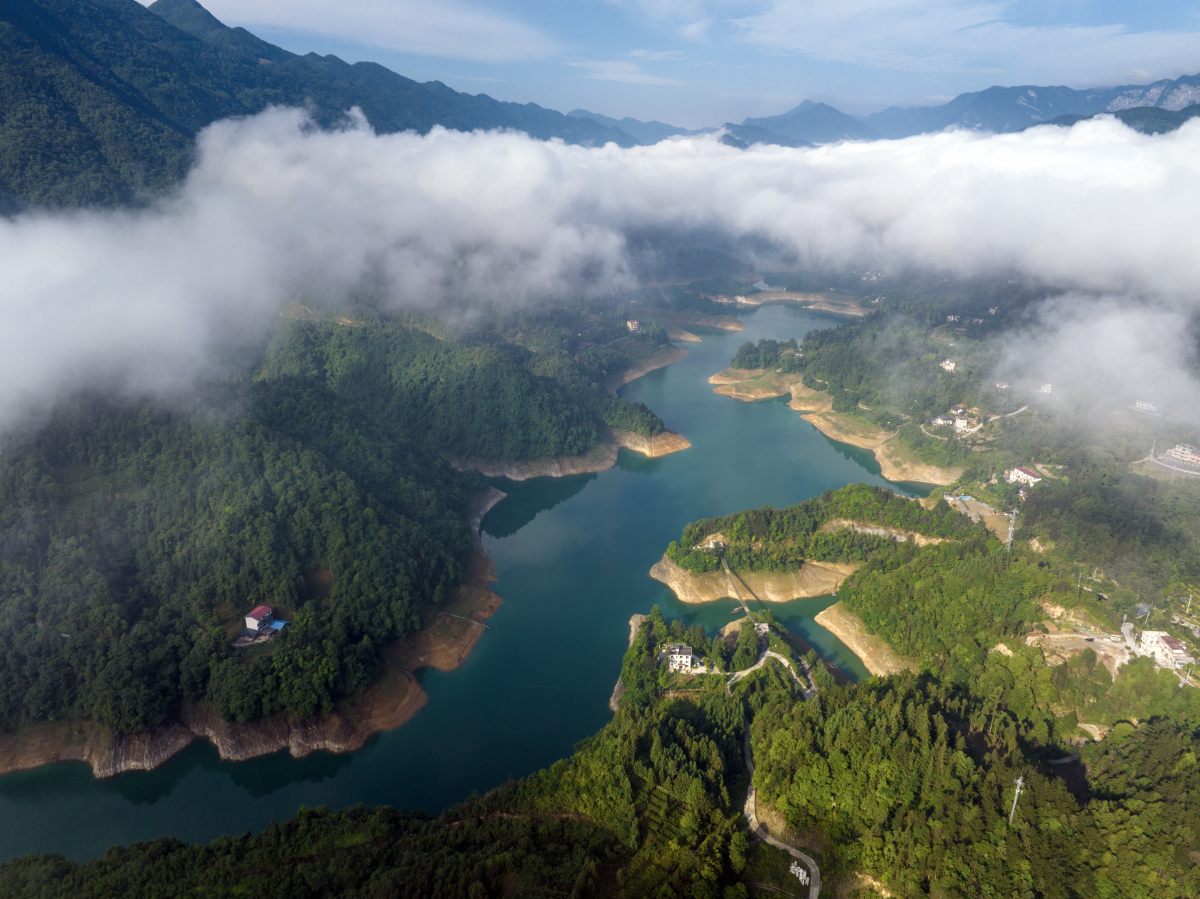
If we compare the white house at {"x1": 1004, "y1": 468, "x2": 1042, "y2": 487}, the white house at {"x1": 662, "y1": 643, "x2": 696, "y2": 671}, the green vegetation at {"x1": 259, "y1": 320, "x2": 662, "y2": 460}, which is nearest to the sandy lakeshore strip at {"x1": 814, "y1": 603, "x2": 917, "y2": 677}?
the white house at {"x1": 662, "y1": 643, "x2": 696, "y2": 671}

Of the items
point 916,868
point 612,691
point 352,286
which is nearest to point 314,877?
point 612,691

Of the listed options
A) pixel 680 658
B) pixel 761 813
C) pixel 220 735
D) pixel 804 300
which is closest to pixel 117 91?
pixel 220 735

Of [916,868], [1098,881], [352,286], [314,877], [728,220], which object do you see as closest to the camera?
[1098,881]

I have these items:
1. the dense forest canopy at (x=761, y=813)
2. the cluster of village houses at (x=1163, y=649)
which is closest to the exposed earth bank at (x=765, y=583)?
the dense forest canopy at (x=761, y=813)

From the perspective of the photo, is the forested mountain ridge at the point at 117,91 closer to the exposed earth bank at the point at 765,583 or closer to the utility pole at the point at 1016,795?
the exposed earth bank at the point at 765,583

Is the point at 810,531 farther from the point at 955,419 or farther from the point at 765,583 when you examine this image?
the point at 955,419

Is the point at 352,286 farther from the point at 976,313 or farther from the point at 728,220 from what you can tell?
the point at 728,220
